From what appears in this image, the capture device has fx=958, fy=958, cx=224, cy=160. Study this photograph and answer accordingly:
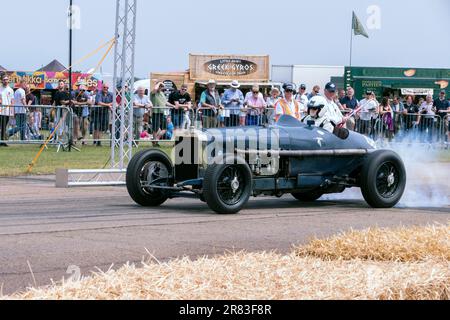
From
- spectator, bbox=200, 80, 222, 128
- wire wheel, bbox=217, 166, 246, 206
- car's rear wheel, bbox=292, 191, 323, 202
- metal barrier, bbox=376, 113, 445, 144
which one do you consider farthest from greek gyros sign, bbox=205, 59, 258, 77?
wire wheel, bbox=217, 166, 246, 206

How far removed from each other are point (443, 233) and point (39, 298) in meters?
3.31

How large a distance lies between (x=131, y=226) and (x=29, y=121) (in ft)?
42.9

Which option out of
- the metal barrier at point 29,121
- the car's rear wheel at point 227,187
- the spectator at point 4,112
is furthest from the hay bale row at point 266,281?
the spectator at point 4,112

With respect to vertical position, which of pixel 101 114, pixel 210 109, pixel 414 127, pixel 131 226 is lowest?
pixel 131 226

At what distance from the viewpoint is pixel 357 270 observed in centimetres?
516

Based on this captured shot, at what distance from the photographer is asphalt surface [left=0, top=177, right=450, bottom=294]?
7629 mm

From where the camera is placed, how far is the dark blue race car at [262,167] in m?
11.3

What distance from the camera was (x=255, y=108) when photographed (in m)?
22.7

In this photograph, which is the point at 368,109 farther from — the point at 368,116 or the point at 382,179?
the point at 382,179

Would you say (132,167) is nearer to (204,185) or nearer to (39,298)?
(204,185)

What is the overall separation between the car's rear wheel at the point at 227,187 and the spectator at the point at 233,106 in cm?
1129

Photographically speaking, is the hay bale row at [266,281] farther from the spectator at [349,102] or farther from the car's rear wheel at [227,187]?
the spectator at [349,102]

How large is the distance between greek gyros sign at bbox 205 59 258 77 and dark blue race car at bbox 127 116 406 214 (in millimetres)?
26628

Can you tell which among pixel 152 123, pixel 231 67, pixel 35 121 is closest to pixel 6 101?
pixel 35 121
